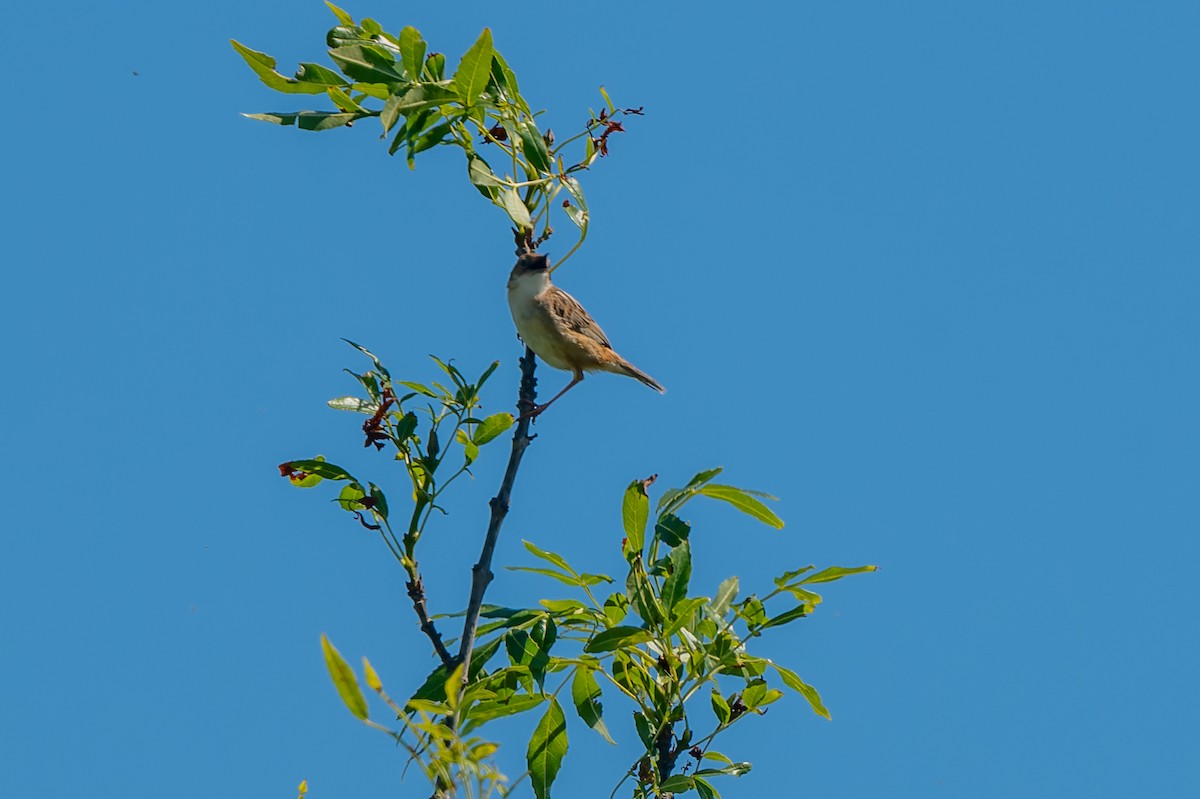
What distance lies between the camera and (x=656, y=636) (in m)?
3.90

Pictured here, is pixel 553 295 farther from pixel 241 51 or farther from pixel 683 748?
pixel 683 748

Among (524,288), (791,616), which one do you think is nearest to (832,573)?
(791,616)

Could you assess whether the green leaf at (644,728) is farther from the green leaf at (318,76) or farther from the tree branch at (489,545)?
the green leaf at (318,76)

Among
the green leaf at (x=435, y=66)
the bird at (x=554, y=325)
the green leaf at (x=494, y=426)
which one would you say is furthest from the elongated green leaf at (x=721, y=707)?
the bird at (x=554, y=325)

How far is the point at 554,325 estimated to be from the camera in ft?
25.0

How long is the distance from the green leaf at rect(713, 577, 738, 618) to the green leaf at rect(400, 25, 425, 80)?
5.90ft

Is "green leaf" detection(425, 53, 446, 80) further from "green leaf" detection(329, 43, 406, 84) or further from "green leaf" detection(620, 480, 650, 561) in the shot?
"green leaf" detection(620, 480, 650, 561)

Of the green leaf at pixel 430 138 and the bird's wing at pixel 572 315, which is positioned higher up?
the bird's wing at pixel 572 315

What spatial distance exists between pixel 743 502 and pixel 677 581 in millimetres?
505

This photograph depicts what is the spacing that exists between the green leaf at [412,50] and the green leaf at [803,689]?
80.6 inches

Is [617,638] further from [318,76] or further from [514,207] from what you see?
[318,76]

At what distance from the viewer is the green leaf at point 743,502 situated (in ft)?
14.1

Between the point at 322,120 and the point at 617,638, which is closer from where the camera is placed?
the point at 617,638

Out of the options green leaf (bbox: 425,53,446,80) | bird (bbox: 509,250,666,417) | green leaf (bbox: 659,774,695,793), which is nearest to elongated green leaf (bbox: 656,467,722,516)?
green leaf (bbox: 659,774,695,793)
